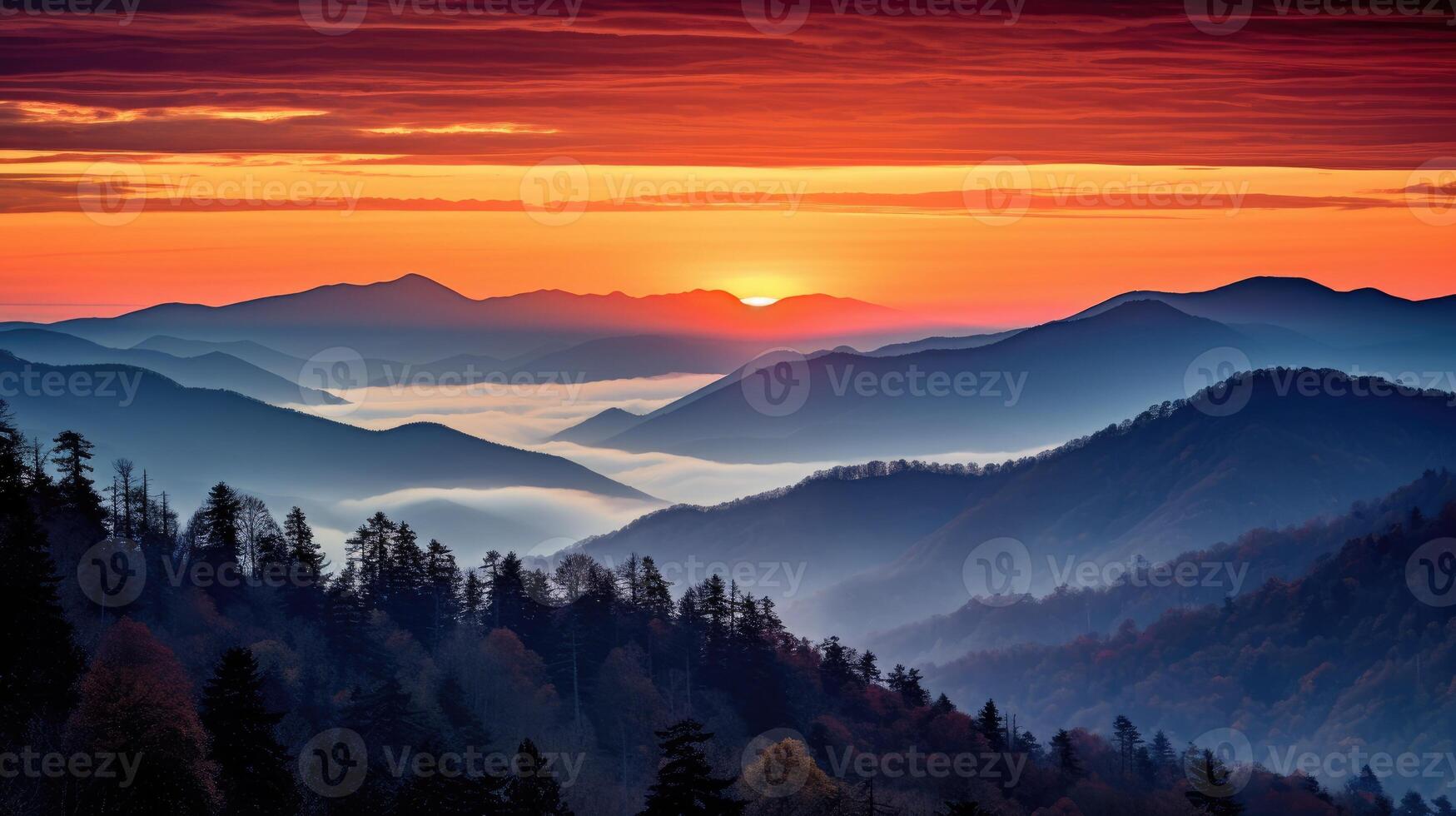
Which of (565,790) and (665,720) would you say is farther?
(665,720)

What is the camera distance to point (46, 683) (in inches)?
2307

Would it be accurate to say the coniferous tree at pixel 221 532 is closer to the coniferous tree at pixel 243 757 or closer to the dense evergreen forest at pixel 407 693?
the dense evergreen forest at pixel 407 693

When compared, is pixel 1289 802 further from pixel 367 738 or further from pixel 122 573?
pixel 122 573

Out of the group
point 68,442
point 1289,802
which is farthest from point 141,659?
point 1289,802

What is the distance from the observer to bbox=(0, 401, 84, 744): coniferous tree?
56.0 m

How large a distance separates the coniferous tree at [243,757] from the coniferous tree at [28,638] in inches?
292

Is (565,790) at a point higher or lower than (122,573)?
lower

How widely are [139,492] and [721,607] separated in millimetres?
47293
